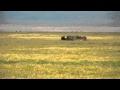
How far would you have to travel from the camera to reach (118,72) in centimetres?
1202
